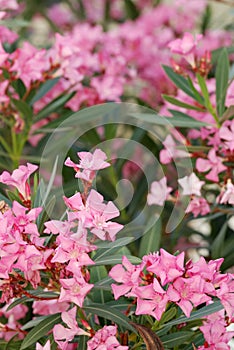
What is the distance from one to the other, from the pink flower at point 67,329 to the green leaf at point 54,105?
0.50 metres

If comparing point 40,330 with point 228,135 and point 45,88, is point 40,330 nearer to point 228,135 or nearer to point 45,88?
point 228,135

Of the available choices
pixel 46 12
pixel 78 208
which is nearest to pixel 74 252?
pixel 78 208

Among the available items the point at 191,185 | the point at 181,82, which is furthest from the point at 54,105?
the point at 191,185

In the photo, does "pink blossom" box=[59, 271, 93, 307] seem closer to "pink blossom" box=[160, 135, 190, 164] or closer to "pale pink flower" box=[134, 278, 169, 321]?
"pale pink flower" box=[134, 278, 169, 321]

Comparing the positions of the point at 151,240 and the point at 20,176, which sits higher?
the point at 20,176

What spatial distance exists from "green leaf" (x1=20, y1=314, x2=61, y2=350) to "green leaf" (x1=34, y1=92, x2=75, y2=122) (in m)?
0.46

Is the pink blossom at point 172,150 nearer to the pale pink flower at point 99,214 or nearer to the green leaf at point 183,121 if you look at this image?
the green leaf at point 183,121

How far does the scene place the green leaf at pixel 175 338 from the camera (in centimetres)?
77

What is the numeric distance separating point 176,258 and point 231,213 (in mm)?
356

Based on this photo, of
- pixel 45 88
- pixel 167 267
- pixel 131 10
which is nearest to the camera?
pixel 167 267

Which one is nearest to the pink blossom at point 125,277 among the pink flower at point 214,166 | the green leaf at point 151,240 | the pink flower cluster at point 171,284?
the pink flower cluster at point 171,284

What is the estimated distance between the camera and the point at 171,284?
701 mm

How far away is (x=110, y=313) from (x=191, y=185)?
28cm

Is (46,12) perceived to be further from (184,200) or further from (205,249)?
(184,200)
